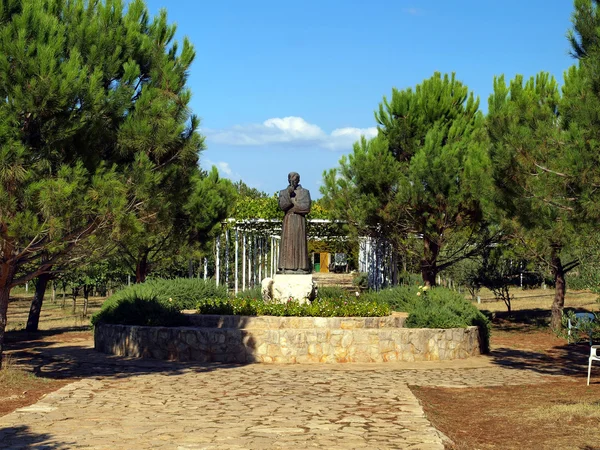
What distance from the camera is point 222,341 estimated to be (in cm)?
1280

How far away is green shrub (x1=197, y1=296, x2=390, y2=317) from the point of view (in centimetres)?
1438

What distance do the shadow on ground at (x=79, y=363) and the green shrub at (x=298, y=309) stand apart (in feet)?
7.59

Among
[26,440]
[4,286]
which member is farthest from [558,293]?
[26,440]

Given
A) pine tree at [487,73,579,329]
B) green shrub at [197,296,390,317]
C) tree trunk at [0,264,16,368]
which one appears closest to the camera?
pine tree at [487,73,579,329]

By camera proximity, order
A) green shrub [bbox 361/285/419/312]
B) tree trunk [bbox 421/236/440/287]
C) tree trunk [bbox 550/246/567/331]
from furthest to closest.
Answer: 1. tree trunk [bbox 421/236/440/287]
2. tree trunk [bbox 550/246/567/331]
3. green shrub [bbox 361/285/419/312]

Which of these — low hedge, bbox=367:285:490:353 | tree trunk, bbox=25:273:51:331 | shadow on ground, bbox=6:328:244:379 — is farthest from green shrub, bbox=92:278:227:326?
low hedge, bbox=367:285:490:353

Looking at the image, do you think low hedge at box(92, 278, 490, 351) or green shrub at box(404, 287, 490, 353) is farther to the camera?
low hedge at box(92, 278, 490, 351)

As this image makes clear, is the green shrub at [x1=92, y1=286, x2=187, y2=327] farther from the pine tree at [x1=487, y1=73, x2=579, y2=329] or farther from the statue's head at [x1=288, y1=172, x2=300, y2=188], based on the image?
the pine tree at [x1=487, y1=73, x2=579, y2=329]

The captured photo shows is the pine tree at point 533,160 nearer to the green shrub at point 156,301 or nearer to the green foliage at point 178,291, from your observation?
the green shrub at point 156,301

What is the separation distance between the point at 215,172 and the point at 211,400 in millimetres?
16079

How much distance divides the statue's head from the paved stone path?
16.4ft

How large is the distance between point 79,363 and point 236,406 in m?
5.16

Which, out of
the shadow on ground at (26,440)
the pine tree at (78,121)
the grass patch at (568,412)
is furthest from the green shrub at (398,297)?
the shadow on ground at (26,440)

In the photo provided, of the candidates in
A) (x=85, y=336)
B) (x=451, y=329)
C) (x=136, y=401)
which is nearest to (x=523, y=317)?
(x=451, y=329)
